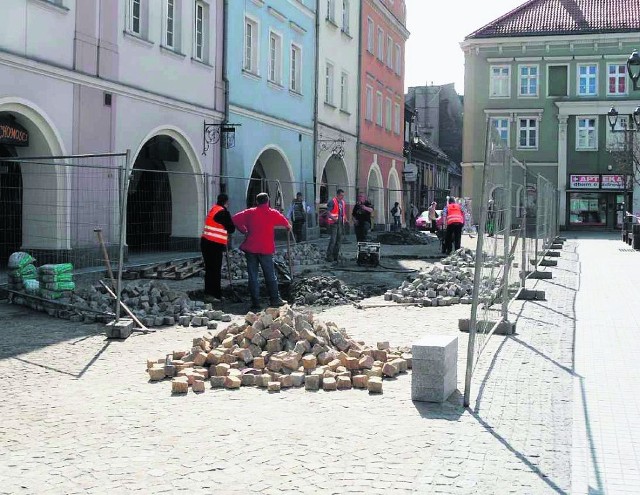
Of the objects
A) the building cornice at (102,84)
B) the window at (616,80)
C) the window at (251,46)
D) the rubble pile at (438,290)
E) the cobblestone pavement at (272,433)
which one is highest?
the window at (616,80)

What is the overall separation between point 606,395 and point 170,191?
1576cm

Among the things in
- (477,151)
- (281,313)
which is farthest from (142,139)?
(477,151)

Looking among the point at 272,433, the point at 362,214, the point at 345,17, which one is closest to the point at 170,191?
the point at 362,214

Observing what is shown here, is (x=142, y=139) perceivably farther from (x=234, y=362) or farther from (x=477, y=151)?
(x=477, y=151)

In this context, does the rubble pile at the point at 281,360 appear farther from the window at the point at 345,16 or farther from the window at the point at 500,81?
the window at the point at 500,81

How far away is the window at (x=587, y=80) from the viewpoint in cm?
5228

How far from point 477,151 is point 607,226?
29.4ft

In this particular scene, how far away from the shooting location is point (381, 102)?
4169cm

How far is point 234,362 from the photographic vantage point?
7.97 metres

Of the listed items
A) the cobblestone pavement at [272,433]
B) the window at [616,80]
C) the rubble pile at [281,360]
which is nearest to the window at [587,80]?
the window at [616,80]

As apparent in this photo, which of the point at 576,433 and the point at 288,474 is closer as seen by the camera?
the point at 288,474

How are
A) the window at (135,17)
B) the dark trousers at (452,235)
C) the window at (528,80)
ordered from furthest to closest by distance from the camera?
the window at (528,80), the dark trousers at (452,235), the window at (135,17)

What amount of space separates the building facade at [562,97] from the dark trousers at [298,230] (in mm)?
26900

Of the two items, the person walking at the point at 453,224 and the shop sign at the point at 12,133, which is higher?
the shop sign at the point at 12,133
